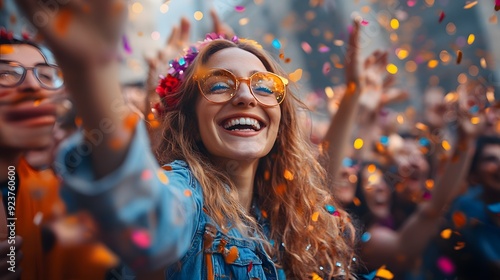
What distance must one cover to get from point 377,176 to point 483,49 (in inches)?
58.6

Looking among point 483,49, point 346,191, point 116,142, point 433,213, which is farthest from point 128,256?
point 483,49

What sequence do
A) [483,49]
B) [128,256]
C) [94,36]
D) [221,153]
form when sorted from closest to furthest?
[94,36]
[128,256]
[221,153]
[483,49]

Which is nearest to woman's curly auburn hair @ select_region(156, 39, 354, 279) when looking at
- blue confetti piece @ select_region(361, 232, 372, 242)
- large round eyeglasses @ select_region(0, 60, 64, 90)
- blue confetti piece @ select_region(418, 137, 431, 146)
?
blue confetti piece @ select_region(361, 232, 372, 242)

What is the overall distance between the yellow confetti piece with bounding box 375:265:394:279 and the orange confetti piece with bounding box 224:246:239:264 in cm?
71

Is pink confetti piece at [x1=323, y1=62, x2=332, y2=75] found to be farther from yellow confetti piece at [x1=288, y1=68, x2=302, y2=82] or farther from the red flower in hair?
the red flower in hair

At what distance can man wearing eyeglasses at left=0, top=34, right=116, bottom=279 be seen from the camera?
4.25 ft

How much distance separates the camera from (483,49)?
11.2ft

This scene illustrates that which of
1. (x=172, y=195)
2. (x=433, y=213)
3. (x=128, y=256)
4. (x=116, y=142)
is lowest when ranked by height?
(x=433, y=213)

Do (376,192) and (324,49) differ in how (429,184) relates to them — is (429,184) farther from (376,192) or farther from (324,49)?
(324,49)

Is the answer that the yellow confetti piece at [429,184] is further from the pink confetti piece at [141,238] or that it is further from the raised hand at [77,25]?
the raised hand at [77,25]

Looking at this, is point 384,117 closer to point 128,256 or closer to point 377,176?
point 377,176

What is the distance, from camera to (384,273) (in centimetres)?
195

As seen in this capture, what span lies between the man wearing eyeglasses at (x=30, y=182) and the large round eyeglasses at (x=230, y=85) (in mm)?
421

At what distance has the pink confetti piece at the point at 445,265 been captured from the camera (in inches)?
87.9
